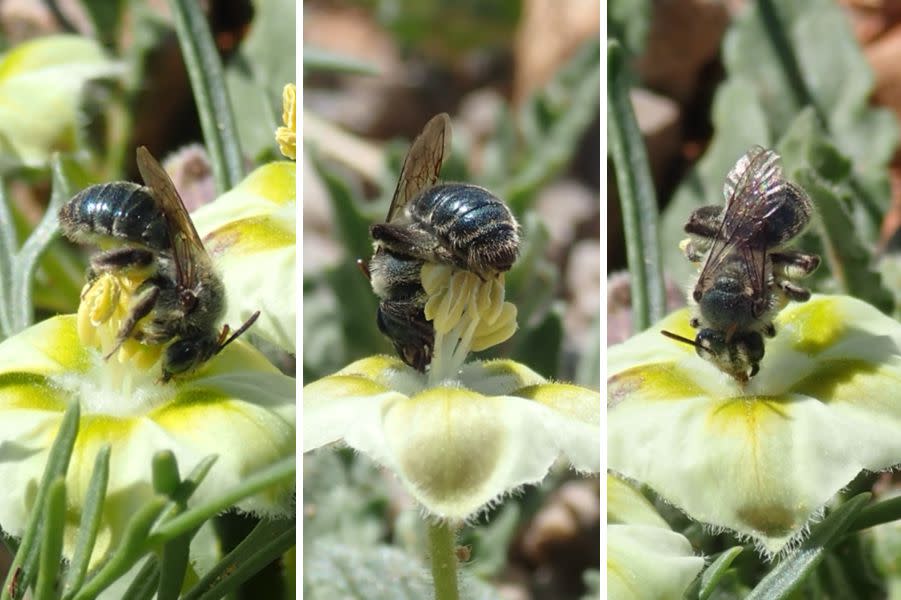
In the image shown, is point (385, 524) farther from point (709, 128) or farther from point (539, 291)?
point (709, 128)

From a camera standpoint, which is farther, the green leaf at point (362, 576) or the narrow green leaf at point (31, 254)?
the green leaf at point (362, 576)

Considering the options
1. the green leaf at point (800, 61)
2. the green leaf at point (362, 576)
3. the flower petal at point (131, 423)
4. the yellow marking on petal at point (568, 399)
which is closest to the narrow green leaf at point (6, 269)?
the flower petal at point (131, 423)

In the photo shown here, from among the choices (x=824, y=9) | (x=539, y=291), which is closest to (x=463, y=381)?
(x=539, y=291)

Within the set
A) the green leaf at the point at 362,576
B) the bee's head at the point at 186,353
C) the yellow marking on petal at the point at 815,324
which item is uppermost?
the bee's head at the point at 186,353

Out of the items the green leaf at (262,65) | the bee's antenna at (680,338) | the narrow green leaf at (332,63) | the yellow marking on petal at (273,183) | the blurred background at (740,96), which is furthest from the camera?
the narrow green leaf at (332,63)

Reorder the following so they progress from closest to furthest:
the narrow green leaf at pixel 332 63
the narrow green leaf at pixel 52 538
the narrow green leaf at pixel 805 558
→ the narrow green leaf at pixel 52 538, the narrow green leaf at pixel 805 558, the narrow green leaf at pixel 332 63

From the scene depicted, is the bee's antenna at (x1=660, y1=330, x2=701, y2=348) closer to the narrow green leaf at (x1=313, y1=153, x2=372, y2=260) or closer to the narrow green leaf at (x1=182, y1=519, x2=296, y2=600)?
the narrow green leaf at (x1=182, y1=519, x2=296, y2=600)

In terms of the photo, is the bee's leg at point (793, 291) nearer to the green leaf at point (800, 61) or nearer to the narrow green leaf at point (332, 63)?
the green leaf at point (800, 61)

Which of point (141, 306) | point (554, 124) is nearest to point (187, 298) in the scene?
point (141, 306)
